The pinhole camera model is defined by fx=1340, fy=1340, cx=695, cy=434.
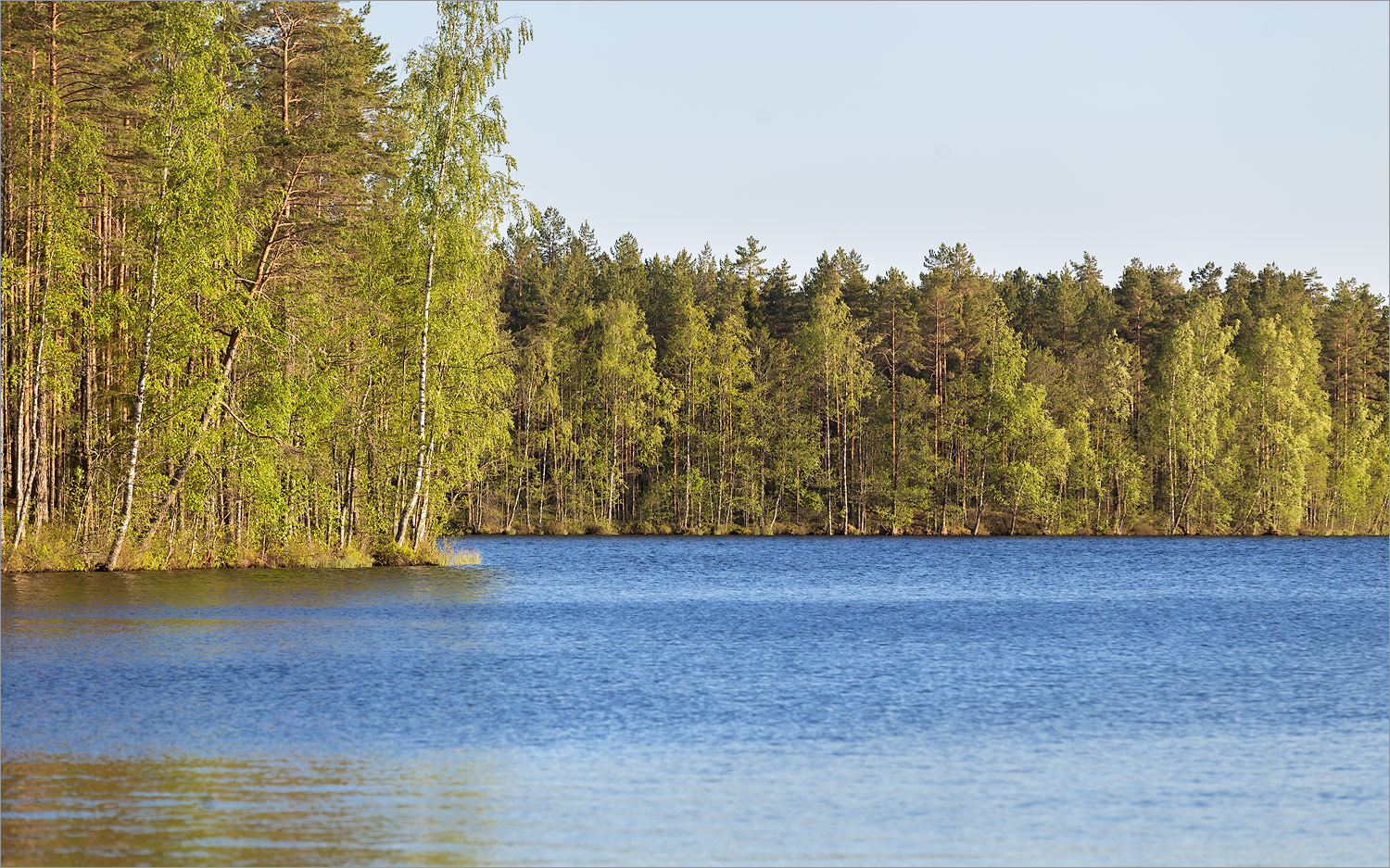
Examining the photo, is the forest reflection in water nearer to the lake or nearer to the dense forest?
the lake

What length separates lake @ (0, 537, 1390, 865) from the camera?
37.5 feet

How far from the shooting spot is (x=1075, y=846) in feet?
37.2

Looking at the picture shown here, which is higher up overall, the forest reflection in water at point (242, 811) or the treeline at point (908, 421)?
the treeline at point (908, 421)

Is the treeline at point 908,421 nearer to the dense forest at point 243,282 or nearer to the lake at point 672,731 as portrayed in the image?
the dense forest at point 243,282

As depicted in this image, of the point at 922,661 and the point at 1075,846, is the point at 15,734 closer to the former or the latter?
the point at 1075,846

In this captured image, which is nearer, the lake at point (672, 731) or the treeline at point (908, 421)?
the lake at point (672, 731)

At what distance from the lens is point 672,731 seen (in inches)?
659

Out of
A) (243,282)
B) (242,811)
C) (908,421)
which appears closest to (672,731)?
(242,811)

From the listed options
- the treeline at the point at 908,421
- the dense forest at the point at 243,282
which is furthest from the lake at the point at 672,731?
the treeline at the point at 908,421

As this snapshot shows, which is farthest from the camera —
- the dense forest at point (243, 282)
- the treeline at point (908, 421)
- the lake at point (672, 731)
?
the treeline at point (908, 421)

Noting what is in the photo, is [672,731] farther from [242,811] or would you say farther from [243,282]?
[243,282]

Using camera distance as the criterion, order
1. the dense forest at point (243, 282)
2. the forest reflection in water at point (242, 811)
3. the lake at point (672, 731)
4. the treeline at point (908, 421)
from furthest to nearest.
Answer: the treeline at point (908, 421)
the dense forest at point (243, 282)
the lake at point (672, 731)
the forest reflection in water at point (242, 811)

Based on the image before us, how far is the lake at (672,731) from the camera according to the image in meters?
11.4

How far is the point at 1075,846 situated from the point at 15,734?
11.9 meters
